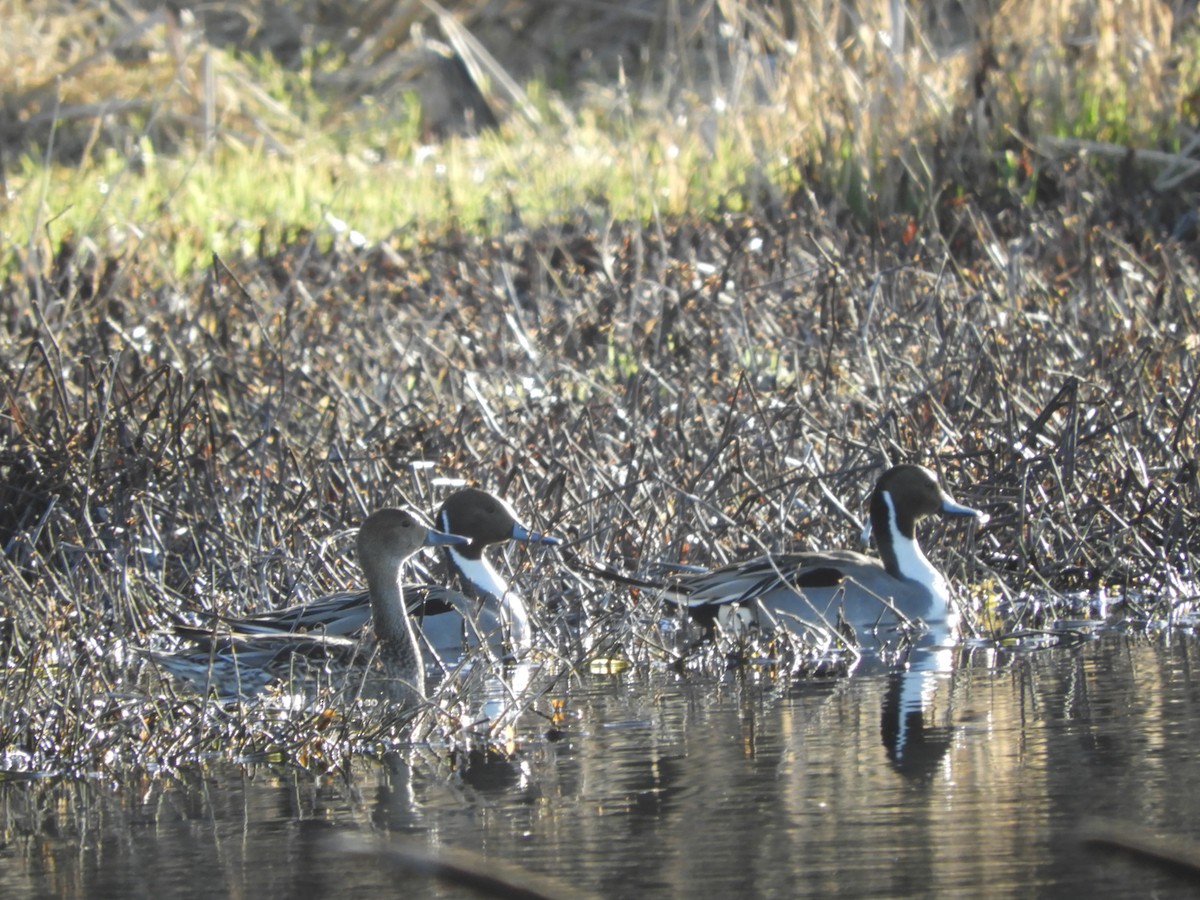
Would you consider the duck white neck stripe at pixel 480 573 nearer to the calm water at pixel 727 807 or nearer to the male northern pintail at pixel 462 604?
the male northern pintail at pixel 462 604

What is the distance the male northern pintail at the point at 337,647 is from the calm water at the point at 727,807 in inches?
22.8

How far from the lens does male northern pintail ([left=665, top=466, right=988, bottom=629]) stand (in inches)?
265

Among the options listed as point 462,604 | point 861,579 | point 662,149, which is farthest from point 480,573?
point 662,149

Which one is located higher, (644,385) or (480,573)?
(644,385)

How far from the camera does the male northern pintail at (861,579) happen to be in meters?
6.73

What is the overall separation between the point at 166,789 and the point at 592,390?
169 inches

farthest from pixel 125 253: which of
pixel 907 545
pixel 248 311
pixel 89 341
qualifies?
pixel 907 545

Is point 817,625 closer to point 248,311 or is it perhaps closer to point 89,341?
point 89,341

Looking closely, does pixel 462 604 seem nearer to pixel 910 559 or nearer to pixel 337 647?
pixel 337 647

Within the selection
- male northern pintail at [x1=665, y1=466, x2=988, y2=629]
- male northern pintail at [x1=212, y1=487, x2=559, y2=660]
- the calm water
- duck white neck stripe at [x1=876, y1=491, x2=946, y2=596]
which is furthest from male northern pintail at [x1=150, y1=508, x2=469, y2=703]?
duck white neck stripe at [x1=876, y1=491, x2=946, y2=596]

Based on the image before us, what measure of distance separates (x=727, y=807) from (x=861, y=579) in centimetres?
275

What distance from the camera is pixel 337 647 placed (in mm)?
6016

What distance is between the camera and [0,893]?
399cm

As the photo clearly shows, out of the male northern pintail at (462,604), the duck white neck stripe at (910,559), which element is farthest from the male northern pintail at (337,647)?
the duck white neck stripe at (910,559)
